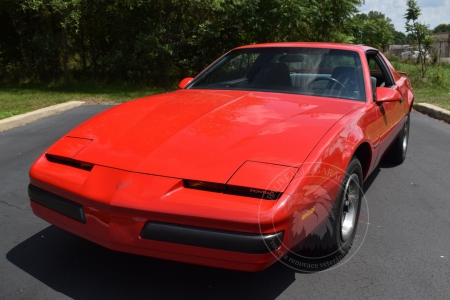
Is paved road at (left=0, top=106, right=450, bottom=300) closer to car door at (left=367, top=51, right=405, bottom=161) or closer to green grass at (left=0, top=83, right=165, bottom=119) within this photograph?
car door at (left=367, top=51, right=405, bottom=161)

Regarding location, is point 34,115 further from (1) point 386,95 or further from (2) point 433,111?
(2) point 433,111

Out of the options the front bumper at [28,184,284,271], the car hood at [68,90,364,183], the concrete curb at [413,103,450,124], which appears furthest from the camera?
the concrete curb at [413,103,450,124]

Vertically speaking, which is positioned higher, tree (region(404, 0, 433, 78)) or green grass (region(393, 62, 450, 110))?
tree (region(404, 0, 433, 78))

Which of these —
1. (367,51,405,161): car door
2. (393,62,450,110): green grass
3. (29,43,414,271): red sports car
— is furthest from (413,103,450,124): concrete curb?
(29,43,414,271): red sports car

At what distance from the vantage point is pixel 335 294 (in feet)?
8.39

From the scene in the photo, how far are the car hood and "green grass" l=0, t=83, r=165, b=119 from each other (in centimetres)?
560

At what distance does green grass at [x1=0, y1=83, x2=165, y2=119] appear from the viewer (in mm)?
9373

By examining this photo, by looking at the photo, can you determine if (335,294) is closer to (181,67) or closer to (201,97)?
(201,97)

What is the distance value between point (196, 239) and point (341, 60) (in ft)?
7.61

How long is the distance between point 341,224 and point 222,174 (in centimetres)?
94

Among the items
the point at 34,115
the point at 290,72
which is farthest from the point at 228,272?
the point at 34,115

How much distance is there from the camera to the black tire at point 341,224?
268cm

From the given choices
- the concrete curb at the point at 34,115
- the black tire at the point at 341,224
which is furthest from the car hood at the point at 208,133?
the concrete curb at the point at 34,115

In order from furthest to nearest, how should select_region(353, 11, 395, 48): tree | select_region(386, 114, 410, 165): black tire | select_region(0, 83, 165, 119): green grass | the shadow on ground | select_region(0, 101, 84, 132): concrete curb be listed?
select_region(353, 11, 395, 48): tree < select_region(0, 83, 165, 119): green grass < select_region(0, 101, 84, 132): concrete curb < select_region(386, 114, 410, 165): black tire < the shadow on ground
